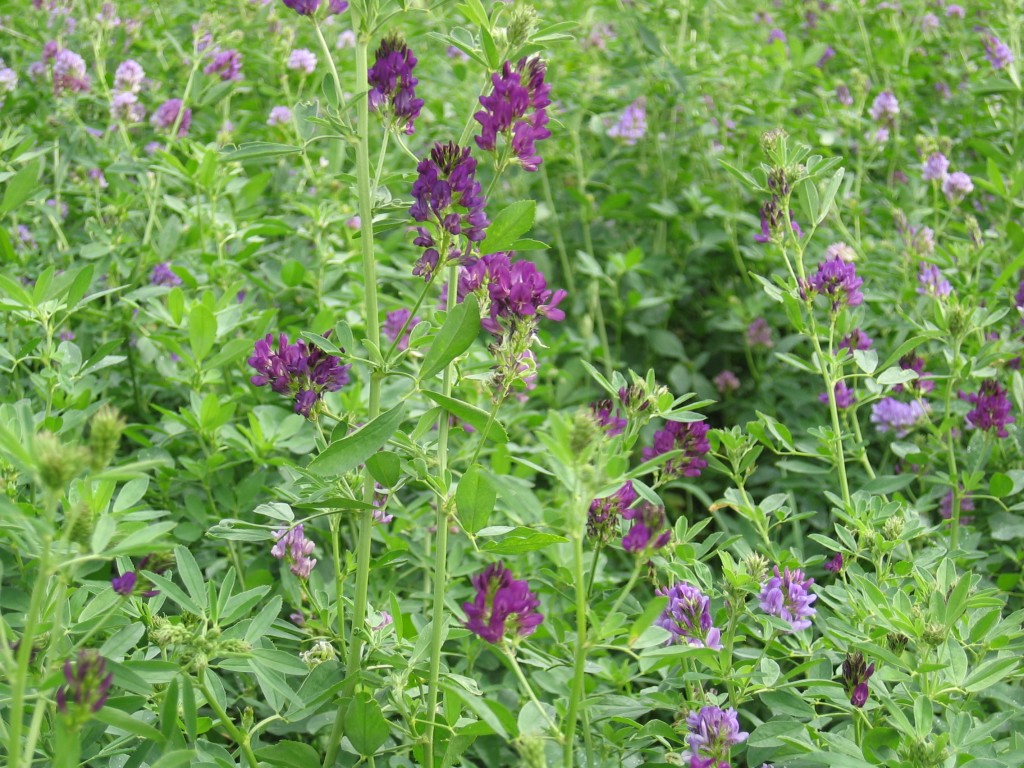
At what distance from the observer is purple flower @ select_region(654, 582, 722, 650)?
5.14 ft

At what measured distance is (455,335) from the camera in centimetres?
139

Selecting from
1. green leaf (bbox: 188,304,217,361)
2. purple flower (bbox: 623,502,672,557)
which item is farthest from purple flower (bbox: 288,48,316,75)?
purple flower (bbox: 623,502,672,557)

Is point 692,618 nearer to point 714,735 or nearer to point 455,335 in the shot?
point 714,735

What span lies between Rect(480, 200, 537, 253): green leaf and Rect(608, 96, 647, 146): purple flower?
8.06 ft

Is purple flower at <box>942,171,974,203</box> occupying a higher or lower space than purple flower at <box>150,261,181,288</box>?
higher

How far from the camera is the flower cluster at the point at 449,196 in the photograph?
1459 millimetres

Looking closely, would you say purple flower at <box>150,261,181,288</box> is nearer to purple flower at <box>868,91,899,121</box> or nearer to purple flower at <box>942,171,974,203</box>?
purple flower at <box>942,171,974,203</box>

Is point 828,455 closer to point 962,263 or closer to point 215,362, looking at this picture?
point 962,263

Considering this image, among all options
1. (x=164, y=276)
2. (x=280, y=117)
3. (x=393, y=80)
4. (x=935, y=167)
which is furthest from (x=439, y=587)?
(x=935, y=167)

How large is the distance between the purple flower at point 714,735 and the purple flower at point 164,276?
6.12 ft

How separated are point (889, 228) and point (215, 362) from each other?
7.90 ft

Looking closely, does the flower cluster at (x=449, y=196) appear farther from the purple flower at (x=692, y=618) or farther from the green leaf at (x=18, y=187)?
the green leaf at (x=18, y=187)

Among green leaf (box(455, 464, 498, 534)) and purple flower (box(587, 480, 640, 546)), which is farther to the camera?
purple flower (box(587, 480, 640, 546))

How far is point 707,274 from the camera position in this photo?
3.89 metres
